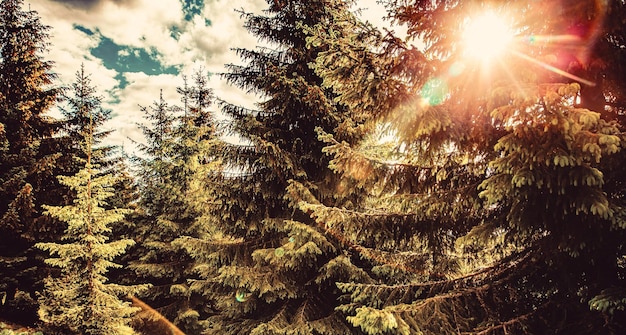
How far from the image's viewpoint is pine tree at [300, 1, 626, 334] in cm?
297

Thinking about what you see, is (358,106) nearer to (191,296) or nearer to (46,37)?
(191,296)

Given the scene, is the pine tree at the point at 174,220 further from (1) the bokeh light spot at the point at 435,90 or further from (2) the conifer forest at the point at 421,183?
(1) the bokeh light spot at the point at 435,90

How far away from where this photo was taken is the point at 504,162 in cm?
312

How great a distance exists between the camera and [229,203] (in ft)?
26.9

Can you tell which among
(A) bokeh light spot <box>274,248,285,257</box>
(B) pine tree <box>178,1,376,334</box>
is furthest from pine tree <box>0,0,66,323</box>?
(A) bokeh light spot <box>274,248,285,257</box>

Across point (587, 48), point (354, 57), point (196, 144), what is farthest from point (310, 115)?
point (196, 144)

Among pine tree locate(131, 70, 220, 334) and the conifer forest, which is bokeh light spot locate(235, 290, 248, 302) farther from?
pine tree locate(131, 70, 220, 334)

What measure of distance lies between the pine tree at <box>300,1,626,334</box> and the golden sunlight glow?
85mm

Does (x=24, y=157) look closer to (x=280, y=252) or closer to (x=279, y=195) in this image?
(x=279, y=195)

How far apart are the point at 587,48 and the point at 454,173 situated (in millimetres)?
1922

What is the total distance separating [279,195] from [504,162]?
5.90 metres

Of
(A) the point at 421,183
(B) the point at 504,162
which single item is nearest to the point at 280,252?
(A) the point at 421,183

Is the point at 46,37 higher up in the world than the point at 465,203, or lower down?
higher up

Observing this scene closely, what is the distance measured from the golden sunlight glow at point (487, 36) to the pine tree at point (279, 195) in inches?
153
